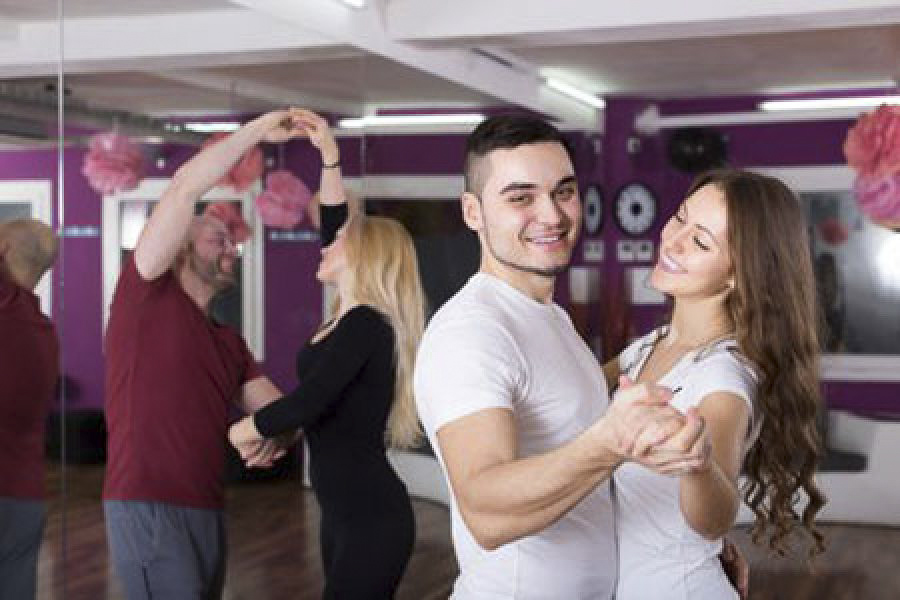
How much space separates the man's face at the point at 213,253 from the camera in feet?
11.4

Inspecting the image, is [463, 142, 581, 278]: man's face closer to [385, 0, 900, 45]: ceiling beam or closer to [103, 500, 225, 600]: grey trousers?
[103, 500, 225, 600]: grey trousers

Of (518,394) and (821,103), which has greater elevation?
(821,103)

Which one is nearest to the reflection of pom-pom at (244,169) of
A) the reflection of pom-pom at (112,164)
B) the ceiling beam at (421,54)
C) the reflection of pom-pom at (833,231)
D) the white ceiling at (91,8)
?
the reflection of pom-pom at (112,164)

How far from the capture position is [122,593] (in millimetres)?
3301

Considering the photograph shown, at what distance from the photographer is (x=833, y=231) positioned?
7.88 metres

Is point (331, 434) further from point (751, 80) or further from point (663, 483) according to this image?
point (751, 80)

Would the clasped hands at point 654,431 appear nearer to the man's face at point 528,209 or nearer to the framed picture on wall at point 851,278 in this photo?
the man's face at point 528,209

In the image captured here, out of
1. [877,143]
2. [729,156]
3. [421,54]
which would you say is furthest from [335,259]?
[729,156]

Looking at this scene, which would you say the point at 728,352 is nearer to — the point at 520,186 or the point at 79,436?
the point at 520,186

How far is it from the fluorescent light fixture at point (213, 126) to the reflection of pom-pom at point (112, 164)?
23 cm

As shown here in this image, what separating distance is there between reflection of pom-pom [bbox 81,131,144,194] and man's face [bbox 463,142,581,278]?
171 centimetres

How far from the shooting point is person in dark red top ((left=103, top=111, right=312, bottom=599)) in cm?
326

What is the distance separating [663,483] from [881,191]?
5192 mm

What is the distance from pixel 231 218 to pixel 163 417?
74 centimetres
